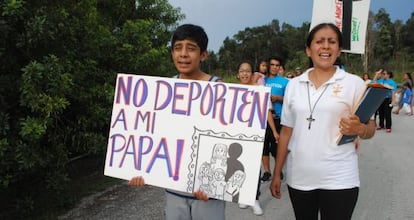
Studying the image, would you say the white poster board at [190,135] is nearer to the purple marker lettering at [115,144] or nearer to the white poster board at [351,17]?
the purple marker lettering at [115,144]

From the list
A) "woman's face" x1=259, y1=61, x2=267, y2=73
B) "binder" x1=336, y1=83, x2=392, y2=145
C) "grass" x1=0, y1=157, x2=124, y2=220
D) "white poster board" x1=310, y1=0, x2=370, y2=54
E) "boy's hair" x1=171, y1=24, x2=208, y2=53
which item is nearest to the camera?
"binder" x1=336, y1=83, x2=392, y2=145

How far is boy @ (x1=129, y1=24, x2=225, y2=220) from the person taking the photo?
6.89ft

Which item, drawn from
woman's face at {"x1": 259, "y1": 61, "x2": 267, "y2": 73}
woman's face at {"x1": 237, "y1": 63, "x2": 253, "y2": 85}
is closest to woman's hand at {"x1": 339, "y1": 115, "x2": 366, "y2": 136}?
woman's face at {"x1": 237, "y1": 63, "x2": 253, "y2": 85}

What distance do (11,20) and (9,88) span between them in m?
0.56

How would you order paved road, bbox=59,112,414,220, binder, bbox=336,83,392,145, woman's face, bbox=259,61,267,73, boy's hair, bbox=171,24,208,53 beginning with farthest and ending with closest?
1. woman's face, bbox=259,61,267,73
2. paved road, bbox=59,112,414,220
3. boy's hair, bbox=171,24,208,53
4. binder, bbox=336,83,392,145

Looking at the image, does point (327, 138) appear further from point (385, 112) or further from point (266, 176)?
point (385, 112)

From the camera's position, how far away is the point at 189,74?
2.18 m

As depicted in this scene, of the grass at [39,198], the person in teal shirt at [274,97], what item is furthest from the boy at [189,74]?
the person in teal shirt at [274,97]

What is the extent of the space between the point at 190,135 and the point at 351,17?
173 inches

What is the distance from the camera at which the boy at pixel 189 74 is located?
210 centimetres

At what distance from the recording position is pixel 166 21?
24.2 feet

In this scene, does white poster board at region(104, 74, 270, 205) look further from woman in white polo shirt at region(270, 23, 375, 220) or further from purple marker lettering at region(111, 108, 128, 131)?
woman in white polo shirt at region(270, 23, 375, 220)

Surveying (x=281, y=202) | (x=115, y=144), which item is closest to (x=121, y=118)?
(x=115, y=144)

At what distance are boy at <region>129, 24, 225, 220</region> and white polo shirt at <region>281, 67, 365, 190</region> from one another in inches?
20.4
